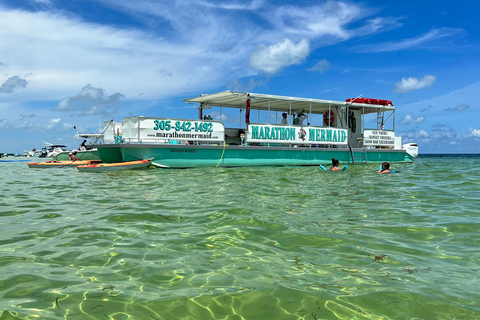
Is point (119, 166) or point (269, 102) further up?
point (269, 102)

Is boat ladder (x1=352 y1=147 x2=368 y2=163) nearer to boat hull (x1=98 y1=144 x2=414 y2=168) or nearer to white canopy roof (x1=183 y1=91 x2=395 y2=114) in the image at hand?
boat hull (x1=98 y1=144 x2=414 y2=168)

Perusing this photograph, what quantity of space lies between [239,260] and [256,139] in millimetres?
14723

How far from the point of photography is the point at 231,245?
13.3 ft

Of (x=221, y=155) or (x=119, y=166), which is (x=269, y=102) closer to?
(x=221, y=155)

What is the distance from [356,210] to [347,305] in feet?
12.4

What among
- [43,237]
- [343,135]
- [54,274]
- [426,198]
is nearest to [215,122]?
[343,135]

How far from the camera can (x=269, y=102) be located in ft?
57.7

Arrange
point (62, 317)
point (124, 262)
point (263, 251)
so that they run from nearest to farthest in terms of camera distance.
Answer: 1. point (62, 317)
2. point (124, 262)
3. point (263, 251)

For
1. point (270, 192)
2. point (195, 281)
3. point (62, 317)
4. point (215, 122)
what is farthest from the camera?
point (215, 122)

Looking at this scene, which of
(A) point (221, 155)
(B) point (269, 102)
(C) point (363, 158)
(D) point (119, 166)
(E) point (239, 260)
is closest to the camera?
(E) point (239, 260)

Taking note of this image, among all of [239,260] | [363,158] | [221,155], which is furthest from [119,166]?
[363,158]

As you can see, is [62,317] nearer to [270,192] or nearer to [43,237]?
[43,237]

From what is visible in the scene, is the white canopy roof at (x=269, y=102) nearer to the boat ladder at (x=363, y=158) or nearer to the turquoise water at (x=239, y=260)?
the boat ladder at (x=363, y=158)

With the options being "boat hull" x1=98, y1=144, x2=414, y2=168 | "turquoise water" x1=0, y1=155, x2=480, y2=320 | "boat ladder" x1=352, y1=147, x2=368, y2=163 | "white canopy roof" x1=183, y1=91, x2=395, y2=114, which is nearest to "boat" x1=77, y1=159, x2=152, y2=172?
"boat hull" x1=98, y1=144, x2=414, y2=168
